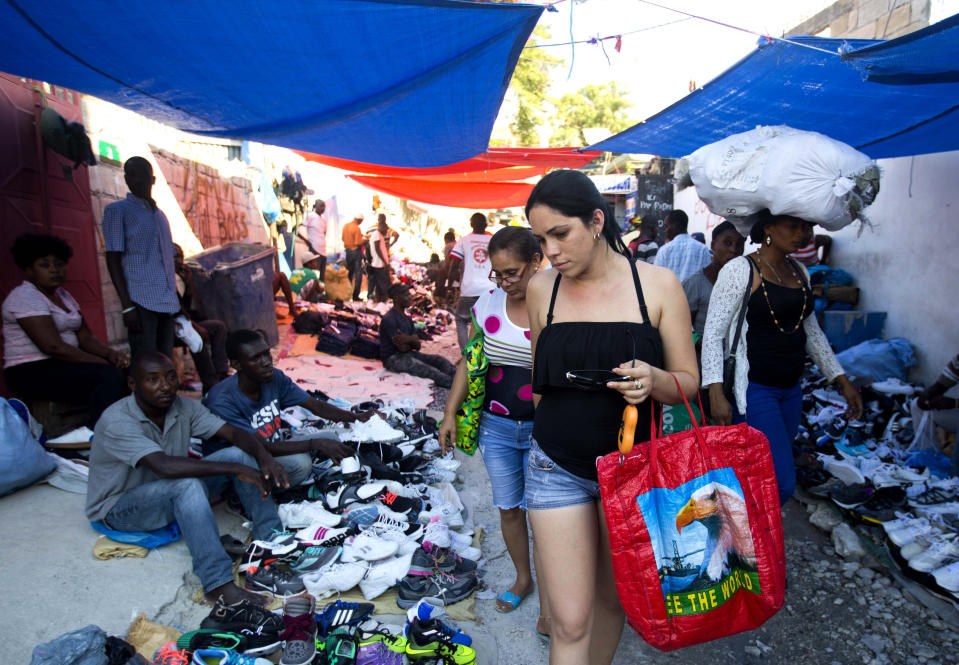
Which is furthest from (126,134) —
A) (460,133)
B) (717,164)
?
(717,164)

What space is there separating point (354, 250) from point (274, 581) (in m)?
9.36

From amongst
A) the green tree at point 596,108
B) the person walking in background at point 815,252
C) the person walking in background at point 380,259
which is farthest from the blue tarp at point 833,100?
the green tree at point 596,108

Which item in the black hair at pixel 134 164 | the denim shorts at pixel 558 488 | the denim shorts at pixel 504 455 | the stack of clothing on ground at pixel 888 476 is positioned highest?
the black hair at pixel 134 164

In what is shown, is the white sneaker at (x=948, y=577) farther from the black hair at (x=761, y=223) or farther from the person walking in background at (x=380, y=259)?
the person walking in background at (x=380, y=259)

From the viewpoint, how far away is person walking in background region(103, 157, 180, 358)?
4.32 metres

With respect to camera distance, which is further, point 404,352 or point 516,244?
point 404,352

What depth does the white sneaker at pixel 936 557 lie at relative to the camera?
3.00 m

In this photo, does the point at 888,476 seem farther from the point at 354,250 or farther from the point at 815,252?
the point at 354,250

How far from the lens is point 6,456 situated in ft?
10.4

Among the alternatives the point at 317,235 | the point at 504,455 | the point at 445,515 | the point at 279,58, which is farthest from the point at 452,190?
the point at 504,455

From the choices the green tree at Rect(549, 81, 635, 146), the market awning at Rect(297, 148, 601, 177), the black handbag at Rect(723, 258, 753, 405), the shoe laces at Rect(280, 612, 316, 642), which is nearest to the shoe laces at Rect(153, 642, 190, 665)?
the shoe laces at Rect(280, 612, 316, 642)

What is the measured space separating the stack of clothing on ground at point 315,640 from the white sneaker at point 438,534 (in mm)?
646

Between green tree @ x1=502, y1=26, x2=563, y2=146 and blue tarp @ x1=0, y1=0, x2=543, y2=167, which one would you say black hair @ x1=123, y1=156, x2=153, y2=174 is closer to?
blue tarp @ x1=0, y1=0, x2=543, y2=167

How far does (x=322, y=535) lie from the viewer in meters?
3.16
